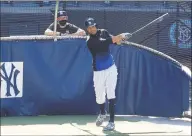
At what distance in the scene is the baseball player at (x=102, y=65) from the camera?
6.99 m

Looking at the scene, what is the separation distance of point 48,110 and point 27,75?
706 mm

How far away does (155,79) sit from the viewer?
8.14 meters

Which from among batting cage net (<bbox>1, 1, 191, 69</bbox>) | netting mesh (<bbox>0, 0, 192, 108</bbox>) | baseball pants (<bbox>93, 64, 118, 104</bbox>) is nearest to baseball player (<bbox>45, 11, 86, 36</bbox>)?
baseball pants (<bbox>93, 64, 118, 104</bbox>)

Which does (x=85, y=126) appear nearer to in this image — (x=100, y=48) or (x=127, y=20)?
(x=100, y=48)

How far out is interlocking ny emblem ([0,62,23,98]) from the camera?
7973 mm

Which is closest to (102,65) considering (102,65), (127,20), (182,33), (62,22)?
(102,65)

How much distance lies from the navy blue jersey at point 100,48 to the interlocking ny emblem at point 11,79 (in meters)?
1.54

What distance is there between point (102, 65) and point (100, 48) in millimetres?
264

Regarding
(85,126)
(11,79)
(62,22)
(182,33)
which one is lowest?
(85,126)

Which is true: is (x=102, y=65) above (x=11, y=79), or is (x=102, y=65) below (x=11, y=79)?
above

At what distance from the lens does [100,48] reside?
7070 mm

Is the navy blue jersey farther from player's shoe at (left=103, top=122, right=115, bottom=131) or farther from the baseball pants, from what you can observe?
player's shoe at (left=103, top=122, right=115, bottom=131)

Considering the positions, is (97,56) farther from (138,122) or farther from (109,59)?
(138,122)

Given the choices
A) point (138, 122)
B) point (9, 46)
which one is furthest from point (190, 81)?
point (9, 46)
